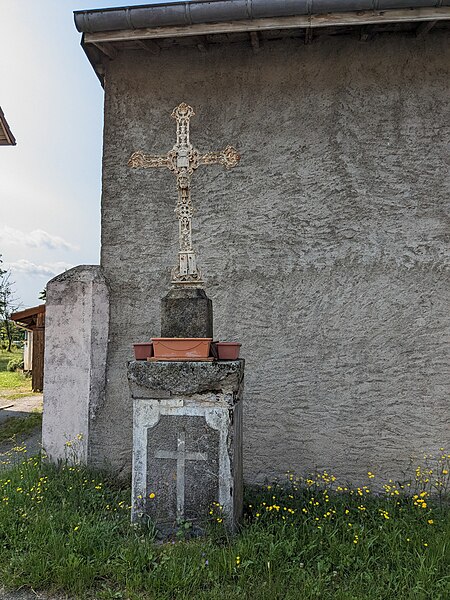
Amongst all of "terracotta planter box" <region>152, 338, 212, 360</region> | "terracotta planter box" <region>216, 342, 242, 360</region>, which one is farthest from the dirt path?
"terracotta planter box" <region>216, 342, 242, 360</region>

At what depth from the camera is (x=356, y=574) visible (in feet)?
9.57

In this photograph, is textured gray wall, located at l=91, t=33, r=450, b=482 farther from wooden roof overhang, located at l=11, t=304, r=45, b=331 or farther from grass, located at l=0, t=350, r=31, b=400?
grass, located at l=0, t=350, r=31, b=400

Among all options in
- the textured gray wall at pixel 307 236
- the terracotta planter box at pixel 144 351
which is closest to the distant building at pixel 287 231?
the textured gray wall at pixel 307 236

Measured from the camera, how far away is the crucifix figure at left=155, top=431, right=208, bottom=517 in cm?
331

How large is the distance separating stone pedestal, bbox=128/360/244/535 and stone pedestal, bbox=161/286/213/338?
0.30m

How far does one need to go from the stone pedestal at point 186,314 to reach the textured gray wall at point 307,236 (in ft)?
4.41

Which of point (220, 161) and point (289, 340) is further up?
point (220, 161)

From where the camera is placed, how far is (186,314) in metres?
3.55

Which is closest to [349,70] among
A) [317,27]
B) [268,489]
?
[317,27]

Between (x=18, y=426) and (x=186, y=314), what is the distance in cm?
582

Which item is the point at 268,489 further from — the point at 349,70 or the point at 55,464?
the point at 349,70

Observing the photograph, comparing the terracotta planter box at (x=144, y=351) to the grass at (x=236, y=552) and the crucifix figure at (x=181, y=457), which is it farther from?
the grass at (x=236, y=552)

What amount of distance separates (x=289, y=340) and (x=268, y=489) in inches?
58.9

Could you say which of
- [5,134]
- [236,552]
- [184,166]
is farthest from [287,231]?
[5,134]
